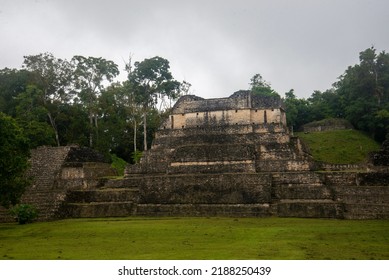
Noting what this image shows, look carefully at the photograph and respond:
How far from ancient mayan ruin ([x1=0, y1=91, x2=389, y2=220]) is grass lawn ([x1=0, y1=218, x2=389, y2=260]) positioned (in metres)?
1.85

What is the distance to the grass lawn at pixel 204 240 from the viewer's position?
974 cm

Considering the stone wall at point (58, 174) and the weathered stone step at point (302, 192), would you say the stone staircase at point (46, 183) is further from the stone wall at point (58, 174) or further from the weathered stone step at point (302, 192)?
the weathered stone step at point (302, 192)

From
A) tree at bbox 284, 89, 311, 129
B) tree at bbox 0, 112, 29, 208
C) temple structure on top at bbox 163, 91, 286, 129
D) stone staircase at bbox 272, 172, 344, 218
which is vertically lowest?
stone staircase at bbox 272, 172, 344, 218

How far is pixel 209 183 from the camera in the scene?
67.2 feet

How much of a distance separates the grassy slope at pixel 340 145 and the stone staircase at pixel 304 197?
14660mm

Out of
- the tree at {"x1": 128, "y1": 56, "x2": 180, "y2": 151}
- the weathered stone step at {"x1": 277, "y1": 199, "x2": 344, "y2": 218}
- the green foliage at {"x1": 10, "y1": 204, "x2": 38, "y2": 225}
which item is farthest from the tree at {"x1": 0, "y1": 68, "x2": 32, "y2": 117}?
the weathered stone step at {"x1": 277, "y1": 199, "x2": 344, "y2": 218}

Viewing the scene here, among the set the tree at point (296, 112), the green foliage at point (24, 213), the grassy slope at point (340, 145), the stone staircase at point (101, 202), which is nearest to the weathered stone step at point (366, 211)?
the stone staircase at point (101, 202)

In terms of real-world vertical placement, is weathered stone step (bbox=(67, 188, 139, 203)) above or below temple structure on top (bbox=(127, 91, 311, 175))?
below

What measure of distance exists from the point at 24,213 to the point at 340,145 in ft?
87.8

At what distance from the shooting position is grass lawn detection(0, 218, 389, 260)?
32.0 ft

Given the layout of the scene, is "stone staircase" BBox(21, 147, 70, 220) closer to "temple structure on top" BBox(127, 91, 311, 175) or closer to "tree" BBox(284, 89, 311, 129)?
"temple structure on top" BBox(127, 91, 311, 175)

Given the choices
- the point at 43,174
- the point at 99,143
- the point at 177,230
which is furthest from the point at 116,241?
the point at 99,143

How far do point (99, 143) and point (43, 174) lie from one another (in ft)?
34.5

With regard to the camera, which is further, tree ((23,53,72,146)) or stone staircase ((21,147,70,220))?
tree ((23,53,72,146))
